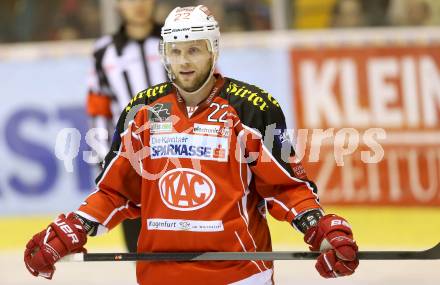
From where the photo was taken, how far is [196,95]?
11.2 feet

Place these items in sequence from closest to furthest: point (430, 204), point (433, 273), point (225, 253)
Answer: point (225, 253)
point (433, 273)
point (430, 204)

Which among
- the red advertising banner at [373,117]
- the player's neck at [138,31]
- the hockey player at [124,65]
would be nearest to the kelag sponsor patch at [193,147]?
the hockey player at [124,65]

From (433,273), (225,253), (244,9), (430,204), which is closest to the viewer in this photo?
(225,253)

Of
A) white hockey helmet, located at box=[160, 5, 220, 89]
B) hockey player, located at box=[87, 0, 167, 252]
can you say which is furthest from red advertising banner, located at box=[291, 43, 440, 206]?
white hockey helmet, located at box=[160, 5, 220, 89]

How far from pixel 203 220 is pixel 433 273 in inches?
94.5

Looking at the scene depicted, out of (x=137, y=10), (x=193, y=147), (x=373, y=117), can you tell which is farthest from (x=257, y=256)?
(x=373, y=117)

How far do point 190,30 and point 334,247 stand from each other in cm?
79

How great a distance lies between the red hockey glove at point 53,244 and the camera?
11.0 feet

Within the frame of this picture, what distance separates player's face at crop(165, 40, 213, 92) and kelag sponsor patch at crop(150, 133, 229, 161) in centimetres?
16

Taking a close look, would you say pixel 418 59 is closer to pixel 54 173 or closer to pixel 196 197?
pixel 54 173

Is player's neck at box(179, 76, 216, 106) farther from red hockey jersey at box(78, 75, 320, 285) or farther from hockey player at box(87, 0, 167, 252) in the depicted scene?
hockey player at box(87, 0, 167, 252)

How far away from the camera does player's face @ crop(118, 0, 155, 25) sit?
5237 mm

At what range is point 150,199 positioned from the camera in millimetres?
3387

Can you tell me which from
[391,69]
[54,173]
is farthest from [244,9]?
[54,173]
